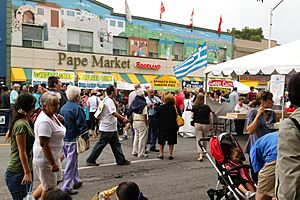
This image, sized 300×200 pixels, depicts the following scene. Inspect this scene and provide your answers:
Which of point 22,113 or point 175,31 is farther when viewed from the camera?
point 175,31

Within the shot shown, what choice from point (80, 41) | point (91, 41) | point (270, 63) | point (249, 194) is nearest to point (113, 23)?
point (91, 41)

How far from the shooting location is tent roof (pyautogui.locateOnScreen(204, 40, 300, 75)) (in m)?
8.97

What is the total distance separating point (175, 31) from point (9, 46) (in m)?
16.1

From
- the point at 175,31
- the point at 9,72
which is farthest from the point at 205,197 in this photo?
the point at 175,31

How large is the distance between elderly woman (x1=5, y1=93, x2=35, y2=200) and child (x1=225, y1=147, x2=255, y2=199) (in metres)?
2.57

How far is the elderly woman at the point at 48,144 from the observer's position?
4012 mm

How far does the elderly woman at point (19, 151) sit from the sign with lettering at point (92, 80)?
53.3 ft

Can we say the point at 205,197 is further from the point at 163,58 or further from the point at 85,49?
the point at 163,58

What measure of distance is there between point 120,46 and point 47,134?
91.4 ft

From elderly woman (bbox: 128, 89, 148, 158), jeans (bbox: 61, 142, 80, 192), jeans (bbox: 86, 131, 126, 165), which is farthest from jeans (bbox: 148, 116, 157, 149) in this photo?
jeans (bbox: 61, 142, 80, 192)

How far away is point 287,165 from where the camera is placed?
224 cm

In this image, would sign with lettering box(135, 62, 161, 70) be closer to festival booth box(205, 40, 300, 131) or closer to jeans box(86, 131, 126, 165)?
festival booth box(205, 40, 300, 131)

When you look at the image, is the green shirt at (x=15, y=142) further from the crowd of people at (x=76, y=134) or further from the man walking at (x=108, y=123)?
the man walking at (x=108, y=123)

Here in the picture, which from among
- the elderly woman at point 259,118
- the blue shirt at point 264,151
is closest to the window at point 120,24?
the elderly woman at point 259,118
